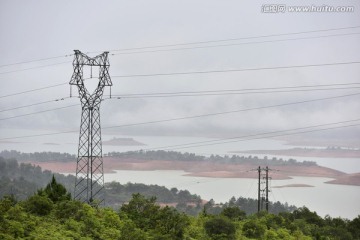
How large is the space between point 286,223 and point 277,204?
141 meters

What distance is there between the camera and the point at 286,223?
59844 mm

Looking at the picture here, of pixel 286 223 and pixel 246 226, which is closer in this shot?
pixel 246 226

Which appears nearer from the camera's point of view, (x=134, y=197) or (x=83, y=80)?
(x=134, y=197)

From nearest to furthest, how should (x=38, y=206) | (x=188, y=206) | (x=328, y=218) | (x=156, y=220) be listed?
(x=38, y=206)
(x=156, y=220)
(x=328, y=218)
(x=188, y=206)

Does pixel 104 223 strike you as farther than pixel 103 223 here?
Yes

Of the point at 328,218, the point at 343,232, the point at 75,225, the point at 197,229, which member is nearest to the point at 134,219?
the point at 197,229

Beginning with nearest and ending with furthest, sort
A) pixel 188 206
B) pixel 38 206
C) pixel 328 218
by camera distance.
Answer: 1. pixel 38 206
2. pixel 328 218
3. pixel 188 206

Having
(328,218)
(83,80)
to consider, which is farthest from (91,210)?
(328,218)

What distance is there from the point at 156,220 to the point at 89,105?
14.0m

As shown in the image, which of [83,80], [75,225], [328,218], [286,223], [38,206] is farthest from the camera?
[328,218]

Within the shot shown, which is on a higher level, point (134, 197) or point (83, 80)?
point (83, 80)

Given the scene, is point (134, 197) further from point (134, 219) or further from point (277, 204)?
point (277, 204)

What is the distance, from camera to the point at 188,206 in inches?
7554

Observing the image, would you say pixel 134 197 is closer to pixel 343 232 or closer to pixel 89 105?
pixel 89 105
